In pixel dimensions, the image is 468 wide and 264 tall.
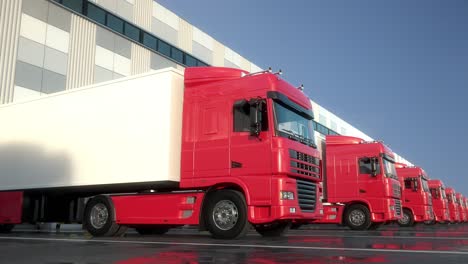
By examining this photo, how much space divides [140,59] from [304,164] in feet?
55.7

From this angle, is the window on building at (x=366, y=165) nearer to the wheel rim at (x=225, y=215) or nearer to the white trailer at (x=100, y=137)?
the wheel rim at (x=225, y=215)

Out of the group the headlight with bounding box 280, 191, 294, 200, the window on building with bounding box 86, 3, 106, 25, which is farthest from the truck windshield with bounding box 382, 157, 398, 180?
the window on building with bounding box 86, 3, 106, 25

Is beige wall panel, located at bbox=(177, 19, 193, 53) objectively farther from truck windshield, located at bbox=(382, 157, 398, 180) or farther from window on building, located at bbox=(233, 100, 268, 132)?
window on building, located at bbox=(233, 100, 268, 132)

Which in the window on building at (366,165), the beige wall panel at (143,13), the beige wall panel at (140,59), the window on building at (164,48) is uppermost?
the beige wall panel at (143,13)

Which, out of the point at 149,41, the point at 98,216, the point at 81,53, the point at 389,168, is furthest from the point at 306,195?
the point at 149,41

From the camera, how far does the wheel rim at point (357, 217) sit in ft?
51.1

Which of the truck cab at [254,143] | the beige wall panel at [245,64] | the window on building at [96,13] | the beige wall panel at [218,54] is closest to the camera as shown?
the truck cab at [254,143]

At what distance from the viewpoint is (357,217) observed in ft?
51.3

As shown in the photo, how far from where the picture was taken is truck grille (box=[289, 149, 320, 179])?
8.72m

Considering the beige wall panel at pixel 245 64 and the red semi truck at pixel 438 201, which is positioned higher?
the beige wall panel at pixel 245 64

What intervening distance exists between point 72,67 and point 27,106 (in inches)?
354

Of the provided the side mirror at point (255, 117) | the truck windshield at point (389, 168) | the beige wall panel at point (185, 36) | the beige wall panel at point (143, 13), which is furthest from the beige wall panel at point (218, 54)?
the side mirror at point (255, 117)

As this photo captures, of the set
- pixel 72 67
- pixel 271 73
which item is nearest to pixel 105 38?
pixel 72 67

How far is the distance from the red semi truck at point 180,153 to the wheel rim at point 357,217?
6.02 meters
